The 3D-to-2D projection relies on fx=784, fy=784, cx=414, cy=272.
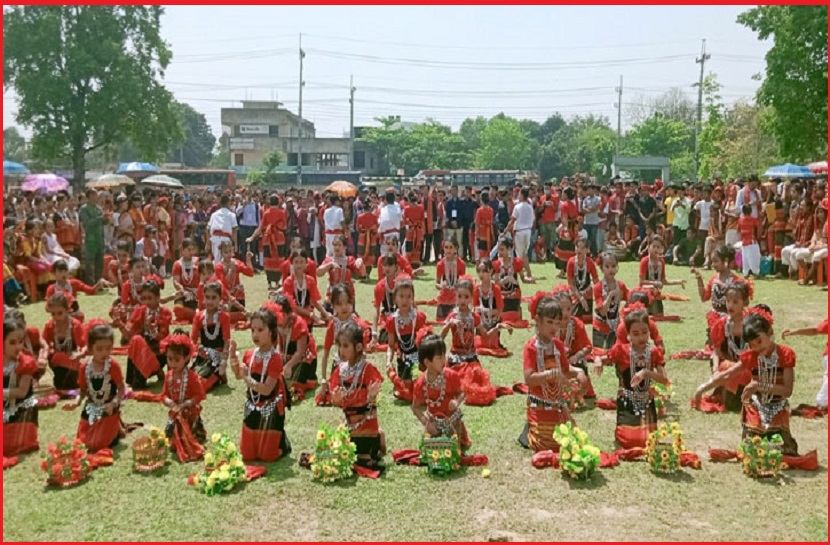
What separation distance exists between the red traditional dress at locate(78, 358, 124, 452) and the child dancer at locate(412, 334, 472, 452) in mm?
2582

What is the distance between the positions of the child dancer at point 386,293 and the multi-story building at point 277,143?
57088mm

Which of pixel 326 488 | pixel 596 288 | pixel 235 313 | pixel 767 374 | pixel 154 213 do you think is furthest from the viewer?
pixel 154 213

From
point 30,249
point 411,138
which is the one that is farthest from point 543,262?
point 411,138

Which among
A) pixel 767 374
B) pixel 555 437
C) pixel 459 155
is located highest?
pixel 459 155

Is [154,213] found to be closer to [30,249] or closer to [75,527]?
[30,249]

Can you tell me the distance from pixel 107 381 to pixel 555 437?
377 centimetres

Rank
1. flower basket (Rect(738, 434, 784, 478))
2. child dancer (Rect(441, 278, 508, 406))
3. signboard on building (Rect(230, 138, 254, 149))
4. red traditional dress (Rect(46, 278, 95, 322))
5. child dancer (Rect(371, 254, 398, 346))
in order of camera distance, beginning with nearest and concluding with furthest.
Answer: flower basket (Rect(738, 434, 784, 478))
child dancer (Rect(441, 278, 508, 406))
red traditional dress (Rect(46, 278, 95, 322))
child dancer (Rect(371, 254, 398, 346))
signboard on building (Rect(230, 138, 254, 149))

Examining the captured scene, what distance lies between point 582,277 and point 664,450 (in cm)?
529

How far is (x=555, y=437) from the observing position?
604 centimetres

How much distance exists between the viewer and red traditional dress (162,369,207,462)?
646 centimetres

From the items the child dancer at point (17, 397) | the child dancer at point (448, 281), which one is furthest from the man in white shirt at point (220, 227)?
the child dancer at point (17, 397)

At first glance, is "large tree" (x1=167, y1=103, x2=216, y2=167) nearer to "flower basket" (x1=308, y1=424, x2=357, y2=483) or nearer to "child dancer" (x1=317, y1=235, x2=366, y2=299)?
"child dancer" (x1=317, y1=235, x2=366, y2=299)

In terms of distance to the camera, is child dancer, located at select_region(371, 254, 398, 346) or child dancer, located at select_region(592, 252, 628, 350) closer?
child dancer, located at select_region(592, 252, 628, 350)

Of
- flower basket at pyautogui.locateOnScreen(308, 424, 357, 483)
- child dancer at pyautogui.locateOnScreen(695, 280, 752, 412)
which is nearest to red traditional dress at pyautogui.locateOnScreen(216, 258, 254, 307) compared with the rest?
flower basket at pyautogui.locateOnScreen(308, 424, 357, 483)
